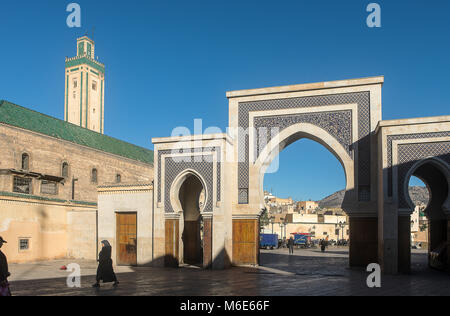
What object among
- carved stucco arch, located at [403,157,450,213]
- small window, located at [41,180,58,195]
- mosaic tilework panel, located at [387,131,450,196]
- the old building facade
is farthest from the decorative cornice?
carved stucco arch, located at [403,157,450,213]

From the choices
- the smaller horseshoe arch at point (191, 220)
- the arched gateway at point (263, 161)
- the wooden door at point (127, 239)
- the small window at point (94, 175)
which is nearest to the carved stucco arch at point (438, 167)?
the arched gateway at point (263, 161)

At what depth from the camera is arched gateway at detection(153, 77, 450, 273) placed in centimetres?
1421

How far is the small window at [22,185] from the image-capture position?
67.6 feet

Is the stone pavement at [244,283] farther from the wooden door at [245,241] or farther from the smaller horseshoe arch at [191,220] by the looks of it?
the smaller horseshoe arch at [191,220]

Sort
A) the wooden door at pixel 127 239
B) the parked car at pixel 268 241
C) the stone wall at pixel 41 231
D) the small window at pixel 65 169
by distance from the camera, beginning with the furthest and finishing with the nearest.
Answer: the parked car at pixel 268 241, the small window at pixel 65 169, the stone wall at pixel 41 231, the wooden door at pixel 127 239

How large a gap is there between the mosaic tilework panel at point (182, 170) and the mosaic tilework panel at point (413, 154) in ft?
19.0

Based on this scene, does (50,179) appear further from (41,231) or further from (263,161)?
(263,161)

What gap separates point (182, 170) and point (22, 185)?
31.6ft

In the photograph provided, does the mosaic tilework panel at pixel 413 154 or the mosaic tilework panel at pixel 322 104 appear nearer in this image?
the mosaic tilework panel at pixel 413 154

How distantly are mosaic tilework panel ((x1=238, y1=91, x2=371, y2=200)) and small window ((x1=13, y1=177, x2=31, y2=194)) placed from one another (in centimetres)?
1102

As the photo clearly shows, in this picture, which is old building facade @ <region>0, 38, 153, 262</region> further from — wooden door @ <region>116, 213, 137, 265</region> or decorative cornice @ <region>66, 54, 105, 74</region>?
decorative cornice @ <region>66, 54, 105, 74</region>

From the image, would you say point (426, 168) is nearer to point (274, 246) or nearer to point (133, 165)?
point (274, 246)

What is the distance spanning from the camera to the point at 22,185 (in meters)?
20.8

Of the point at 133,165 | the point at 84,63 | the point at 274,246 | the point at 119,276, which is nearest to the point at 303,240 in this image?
the point at 274,246
